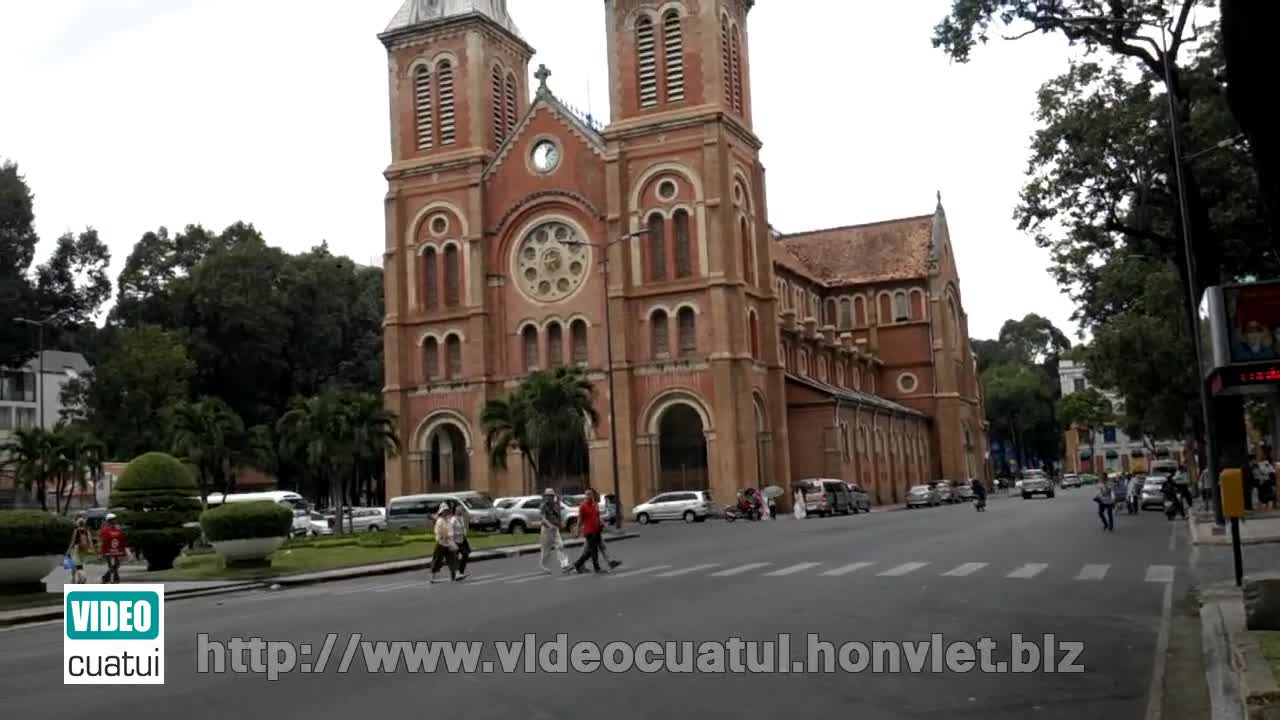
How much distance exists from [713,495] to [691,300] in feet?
28.7

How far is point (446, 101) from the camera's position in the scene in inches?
2504

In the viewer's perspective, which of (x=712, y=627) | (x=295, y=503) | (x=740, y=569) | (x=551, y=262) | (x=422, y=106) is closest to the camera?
(x=712, y=627)

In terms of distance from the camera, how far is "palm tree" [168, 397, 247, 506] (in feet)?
172

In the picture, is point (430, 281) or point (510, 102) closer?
point (430, 281)

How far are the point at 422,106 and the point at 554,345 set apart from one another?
1459 cm

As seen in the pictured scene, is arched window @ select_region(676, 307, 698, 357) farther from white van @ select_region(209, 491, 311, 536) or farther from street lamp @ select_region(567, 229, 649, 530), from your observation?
white van @ select_region(209, 491, 311, 536)

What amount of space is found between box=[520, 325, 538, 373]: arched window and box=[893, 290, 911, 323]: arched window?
33.3 meters

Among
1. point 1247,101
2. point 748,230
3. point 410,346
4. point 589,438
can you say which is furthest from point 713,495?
point 1247,101

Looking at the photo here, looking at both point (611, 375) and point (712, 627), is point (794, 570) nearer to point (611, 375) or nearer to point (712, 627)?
point (712, 627)

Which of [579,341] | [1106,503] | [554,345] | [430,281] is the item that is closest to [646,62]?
[579,341]

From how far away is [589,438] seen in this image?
5734 centimetres

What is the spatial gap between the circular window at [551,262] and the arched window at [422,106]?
315 inches

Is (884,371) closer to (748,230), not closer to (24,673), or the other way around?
(748,230)

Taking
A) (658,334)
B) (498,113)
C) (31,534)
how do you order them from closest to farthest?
(31,534) < (658,334) < (498,113)
